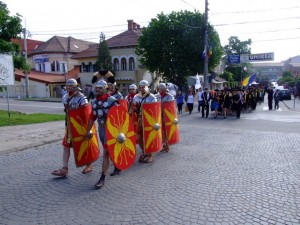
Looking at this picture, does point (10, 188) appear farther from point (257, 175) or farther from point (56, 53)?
point (56, 53)

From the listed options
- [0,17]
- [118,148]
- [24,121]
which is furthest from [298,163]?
[0,17]

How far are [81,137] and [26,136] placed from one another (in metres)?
5.01

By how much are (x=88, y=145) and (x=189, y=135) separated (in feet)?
16.1

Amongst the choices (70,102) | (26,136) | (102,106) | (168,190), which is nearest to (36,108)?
(26,136)

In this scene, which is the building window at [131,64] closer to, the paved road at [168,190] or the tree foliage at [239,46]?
the paved road at [168,190]

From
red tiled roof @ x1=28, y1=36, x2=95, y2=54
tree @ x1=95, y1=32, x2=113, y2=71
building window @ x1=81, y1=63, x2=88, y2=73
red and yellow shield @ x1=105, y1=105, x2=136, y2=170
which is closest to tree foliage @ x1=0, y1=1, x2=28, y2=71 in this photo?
red and yellow shield @ x1=105, y1=105, x2=136, y2=170

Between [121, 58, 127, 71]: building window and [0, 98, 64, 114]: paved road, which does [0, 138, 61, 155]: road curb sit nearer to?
[0, 98, 64, 114]: paved road

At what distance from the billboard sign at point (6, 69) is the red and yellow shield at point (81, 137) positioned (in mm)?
9130

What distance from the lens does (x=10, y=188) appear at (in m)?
4.87

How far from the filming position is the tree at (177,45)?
2675cm

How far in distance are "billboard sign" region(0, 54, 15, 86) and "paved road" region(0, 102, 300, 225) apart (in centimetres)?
654

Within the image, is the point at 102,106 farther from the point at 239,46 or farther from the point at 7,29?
the point at 239,46

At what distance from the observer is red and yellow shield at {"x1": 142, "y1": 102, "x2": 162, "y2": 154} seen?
6137 mm

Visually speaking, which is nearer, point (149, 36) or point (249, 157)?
point (249, 157)
